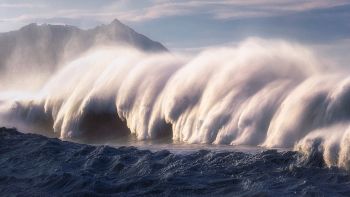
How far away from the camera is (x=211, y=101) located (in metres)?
16.0

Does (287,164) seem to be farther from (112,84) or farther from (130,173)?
(112,84)

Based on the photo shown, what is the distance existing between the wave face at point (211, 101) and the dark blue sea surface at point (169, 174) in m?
0.86

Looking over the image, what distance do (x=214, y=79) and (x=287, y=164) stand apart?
7539mm

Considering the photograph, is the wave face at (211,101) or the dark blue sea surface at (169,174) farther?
the wave face at (211,101)

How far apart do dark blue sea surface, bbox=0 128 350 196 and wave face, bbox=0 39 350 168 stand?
33.7 inches

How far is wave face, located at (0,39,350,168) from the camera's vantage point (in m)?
12.5

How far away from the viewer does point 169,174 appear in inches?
391

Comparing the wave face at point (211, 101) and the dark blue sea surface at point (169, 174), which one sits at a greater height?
the wave face at point (211, 101)

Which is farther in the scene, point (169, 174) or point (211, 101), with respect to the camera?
point (211, 101)

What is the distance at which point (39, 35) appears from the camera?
5550 centimetres

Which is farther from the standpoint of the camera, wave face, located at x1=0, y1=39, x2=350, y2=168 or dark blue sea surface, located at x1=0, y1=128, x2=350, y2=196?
wave face, located at x1=0, y1=39, x2=350, y2=168

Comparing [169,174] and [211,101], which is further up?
[211,101]

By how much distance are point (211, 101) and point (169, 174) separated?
631 cm

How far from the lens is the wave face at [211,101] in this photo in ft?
40.9
